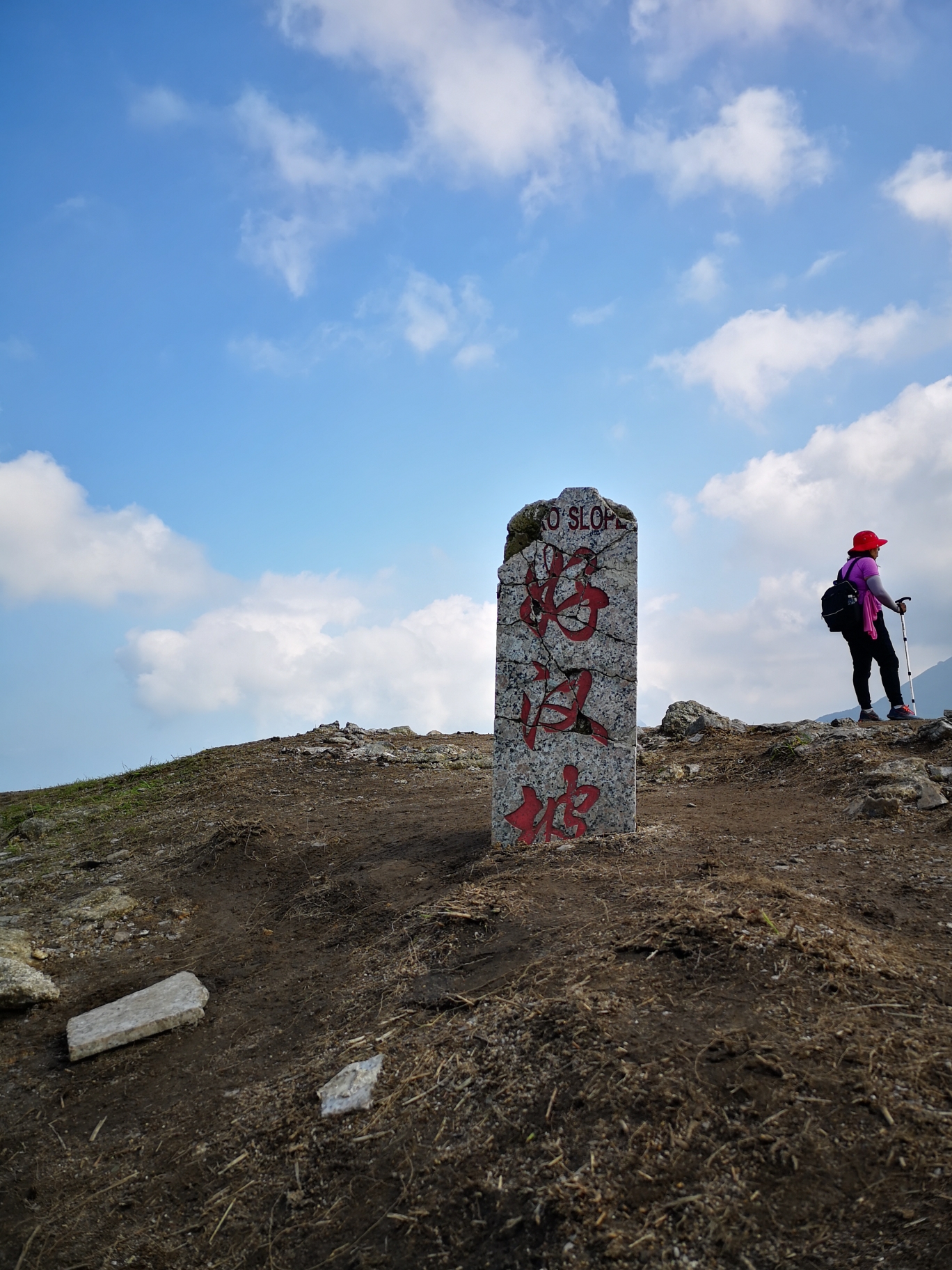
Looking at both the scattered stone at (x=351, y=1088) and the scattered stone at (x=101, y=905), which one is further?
the scattered stone at (x=101, y=905)

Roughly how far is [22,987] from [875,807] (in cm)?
609

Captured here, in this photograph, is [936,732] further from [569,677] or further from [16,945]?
[16,945]

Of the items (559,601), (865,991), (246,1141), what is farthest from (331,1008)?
(559,601)

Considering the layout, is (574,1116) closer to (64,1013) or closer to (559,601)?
(64,1013)

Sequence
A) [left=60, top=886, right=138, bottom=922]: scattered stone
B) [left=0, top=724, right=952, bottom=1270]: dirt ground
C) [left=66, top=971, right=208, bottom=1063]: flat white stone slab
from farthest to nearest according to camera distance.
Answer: [left=60, top=886, right=138, bottom=922]: scattered stone → [left=66, top=971, right=208, bottom=1063]: flat white stone slab → [left=0, top=724, right=952, bottom=1270]: dirt ground

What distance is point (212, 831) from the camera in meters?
8.22

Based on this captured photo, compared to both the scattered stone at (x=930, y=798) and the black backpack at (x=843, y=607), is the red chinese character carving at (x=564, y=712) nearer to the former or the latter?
the scattered stone at (x=930, y=798)

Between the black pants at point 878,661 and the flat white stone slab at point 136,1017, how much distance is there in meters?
9.41

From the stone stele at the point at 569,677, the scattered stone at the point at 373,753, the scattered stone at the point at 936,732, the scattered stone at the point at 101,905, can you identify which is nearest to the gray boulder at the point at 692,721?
the scattered stone at the point at 936,732

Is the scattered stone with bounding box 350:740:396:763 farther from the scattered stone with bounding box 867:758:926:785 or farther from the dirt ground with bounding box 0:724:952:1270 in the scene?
the scattered stone with bounding box 867:758:926:785

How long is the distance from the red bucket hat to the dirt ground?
5.99 meters

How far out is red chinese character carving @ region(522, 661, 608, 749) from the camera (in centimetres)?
616

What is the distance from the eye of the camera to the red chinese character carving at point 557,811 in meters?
6.08

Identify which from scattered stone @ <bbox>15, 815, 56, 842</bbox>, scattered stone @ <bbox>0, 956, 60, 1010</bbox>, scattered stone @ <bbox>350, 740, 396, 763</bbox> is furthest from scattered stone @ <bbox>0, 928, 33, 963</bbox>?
scattered stone @ <bbox>350, 740, 396, 763</bbox>
